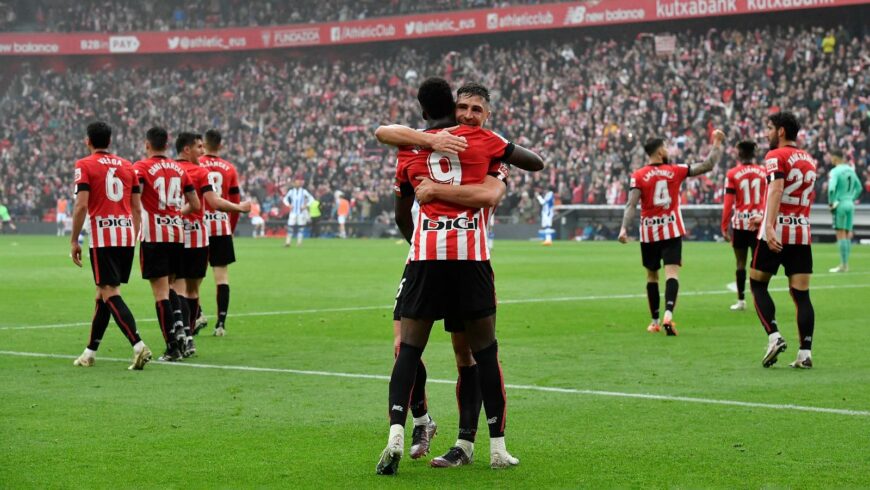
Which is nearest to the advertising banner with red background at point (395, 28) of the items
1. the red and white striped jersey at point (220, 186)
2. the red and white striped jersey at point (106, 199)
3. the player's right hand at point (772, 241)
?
the red and white striped jersey at point (220, 186)

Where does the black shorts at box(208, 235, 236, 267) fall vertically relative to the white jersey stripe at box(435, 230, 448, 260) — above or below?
below

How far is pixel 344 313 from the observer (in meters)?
16.1

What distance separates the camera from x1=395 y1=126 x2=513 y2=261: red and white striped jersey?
6.38 m

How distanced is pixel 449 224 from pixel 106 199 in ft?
18.1

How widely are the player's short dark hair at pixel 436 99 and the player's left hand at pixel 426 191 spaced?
366 mm

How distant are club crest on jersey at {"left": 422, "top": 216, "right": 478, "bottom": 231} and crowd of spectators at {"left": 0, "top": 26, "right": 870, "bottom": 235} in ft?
116

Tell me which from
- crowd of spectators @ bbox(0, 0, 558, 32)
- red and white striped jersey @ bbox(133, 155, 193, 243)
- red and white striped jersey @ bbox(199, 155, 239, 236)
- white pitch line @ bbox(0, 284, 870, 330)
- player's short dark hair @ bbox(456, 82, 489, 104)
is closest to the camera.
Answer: player's short dark hair @ bbox(456, 82, 489, 104)

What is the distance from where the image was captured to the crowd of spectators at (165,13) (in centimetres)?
6106

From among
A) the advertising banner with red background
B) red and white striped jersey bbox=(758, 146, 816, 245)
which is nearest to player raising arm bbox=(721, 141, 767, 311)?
red and white striped jersey bbox=(758, 146, 816, 245)

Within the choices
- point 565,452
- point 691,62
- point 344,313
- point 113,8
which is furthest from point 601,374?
point 113,8

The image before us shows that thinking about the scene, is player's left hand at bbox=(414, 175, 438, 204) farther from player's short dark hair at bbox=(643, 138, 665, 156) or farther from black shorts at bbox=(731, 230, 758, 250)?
black shorts at bbox=(731, 230, 758, 250)

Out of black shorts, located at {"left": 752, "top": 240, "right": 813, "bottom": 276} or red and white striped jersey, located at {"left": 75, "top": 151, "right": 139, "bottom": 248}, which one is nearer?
black shorts, located at {"left": 752, "top": 240, "right": 813, "bottom": 276}

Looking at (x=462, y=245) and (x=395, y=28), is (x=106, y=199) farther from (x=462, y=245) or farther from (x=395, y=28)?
(x=395, y=28)

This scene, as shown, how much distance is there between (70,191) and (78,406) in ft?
174
